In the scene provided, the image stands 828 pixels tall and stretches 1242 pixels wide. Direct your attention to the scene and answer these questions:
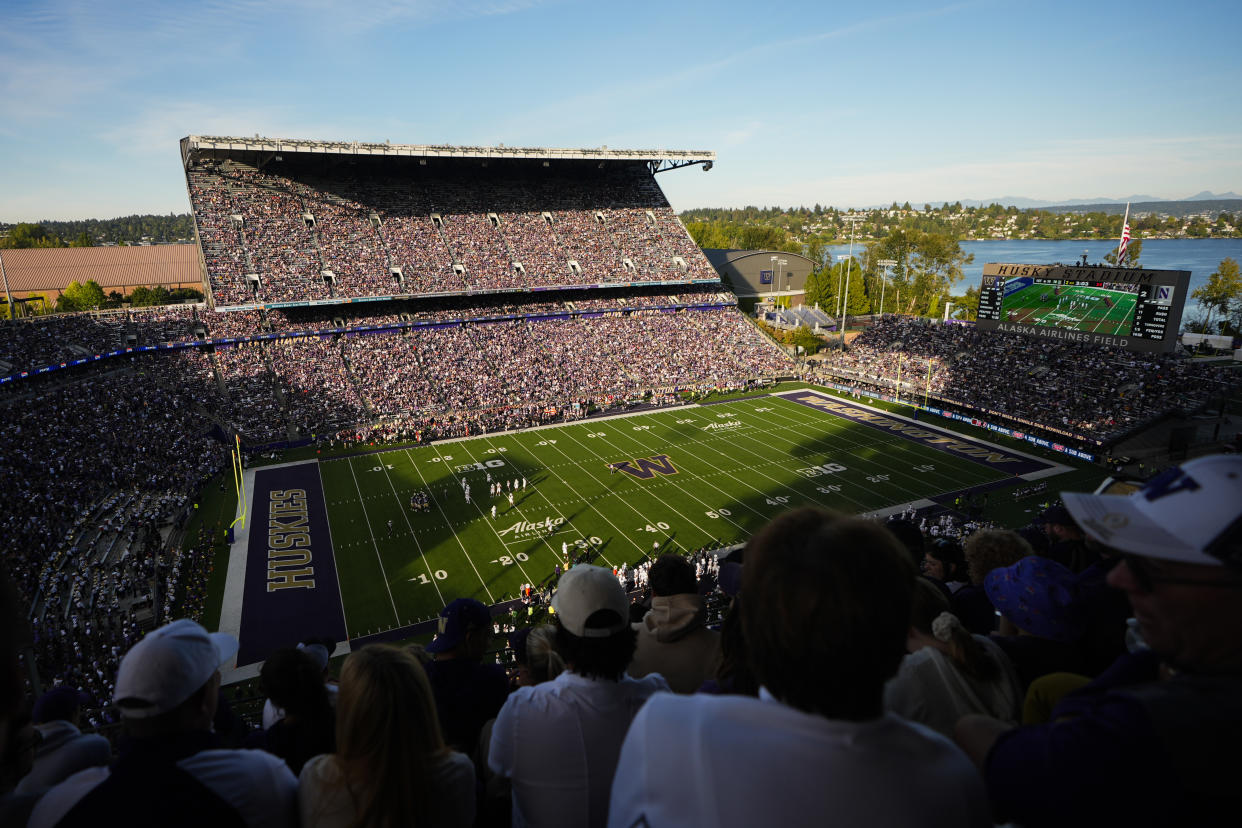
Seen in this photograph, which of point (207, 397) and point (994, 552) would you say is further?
point (207, 397)

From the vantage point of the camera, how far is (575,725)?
2.62 metres

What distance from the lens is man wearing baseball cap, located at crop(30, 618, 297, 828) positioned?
188 centimetres

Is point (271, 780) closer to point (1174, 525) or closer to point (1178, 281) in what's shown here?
point (1174, 525)

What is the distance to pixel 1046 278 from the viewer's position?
34.2 meters

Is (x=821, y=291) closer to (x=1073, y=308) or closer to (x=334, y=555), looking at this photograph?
(x=1073, y=308)

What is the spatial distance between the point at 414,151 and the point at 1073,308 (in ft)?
130

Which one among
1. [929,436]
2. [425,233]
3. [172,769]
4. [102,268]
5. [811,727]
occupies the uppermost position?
[425,233]

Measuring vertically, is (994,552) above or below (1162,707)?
below

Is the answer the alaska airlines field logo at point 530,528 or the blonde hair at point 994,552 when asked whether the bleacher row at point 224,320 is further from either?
the blonde hair at point 994,552

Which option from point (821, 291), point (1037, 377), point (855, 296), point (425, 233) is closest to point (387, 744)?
point (1037, 377)

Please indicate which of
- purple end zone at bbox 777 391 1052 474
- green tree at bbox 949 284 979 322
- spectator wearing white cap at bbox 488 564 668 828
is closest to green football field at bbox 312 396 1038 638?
purple end zone at bbox 777 391 1052 474

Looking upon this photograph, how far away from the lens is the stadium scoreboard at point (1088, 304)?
96.2 ft

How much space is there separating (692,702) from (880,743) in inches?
15.1

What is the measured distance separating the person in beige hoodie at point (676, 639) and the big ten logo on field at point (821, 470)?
2388 centimetres
